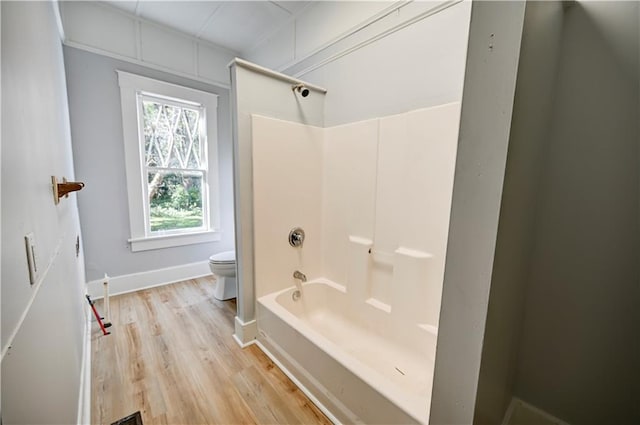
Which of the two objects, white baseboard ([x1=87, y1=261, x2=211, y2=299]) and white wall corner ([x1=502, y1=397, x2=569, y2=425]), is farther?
white baseboard ([x1=87, y1=261, x2=211, y2=299])

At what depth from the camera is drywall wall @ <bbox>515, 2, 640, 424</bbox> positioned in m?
0.97

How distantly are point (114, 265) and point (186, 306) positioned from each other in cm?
94

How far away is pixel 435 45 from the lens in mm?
1467

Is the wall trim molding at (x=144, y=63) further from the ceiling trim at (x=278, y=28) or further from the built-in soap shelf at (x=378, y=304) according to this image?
the built-in soap shelf at (x=378, y=304)

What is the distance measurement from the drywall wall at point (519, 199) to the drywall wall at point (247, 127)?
154 centimetres

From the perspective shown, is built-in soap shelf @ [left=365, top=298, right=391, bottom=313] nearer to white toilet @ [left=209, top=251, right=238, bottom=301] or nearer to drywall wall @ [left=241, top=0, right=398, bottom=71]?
white toilet @ [left=209, top=251, right=238, bottom=301]

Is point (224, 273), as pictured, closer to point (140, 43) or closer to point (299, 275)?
point (299, 275)

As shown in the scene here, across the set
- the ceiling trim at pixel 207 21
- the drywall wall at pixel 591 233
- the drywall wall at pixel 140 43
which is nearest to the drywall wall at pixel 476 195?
the drywall wall at pixel 591 233

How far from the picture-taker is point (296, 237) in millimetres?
2086

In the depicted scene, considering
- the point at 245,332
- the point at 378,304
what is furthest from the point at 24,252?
the point at 378,304

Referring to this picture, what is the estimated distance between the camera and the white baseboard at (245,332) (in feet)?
6.26

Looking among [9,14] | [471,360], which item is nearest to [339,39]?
[9,14]

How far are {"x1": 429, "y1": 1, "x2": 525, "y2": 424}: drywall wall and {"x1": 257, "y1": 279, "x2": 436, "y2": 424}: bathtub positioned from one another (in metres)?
0.37

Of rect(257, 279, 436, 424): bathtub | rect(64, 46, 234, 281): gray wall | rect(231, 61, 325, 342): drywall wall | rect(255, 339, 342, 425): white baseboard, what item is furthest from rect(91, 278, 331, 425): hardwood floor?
rect(64, 46, 234, 281): gray wall
